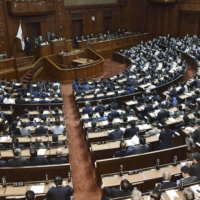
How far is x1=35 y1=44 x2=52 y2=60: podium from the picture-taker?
55.6 ft

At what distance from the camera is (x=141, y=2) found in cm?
2425

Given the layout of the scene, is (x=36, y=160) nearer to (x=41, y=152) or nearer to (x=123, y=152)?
(x=41, y=152)

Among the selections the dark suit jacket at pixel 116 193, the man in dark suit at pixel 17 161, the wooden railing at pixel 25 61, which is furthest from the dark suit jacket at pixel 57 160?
the wooden railing at pixel 25 61

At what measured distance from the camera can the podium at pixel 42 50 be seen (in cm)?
1694

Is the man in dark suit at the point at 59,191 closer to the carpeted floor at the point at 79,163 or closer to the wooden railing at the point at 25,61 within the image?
the carpeted floor at the point at 79,163

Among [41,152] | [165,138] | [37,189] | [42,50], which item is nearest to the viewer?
[37,189]

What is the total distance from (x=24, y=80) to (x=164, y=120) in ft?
34.3

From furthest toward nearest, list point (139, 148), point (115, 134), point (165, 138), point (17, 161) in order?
point (115, 134) → point (165, 138) → point (139, 148) → point (17, 161)

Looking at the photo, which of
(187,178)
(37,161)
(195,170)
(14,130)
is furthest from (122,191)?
(14,130)

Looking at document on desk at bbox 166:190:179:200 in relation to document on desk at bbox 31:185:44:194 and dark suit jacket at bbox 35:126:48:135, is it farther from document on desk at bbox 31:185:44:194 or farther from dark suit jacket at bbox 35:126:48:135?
dark suit jacket at bbox 35:126:48:135

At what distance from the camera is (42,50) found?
55.8 ft

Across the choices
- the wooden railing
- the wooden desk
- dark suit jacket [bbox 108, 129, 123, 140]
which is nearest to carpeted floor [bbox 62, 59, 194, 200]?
the wooden desk

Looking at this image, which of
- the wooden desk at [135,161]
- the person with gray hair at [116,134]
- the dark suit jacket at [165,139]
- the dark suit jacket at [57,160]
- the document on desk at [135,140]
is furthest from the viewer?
the person with gray hair at [116,134]

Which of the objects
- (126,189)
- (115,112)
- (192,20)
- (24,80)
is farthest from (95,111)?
(192,20)
